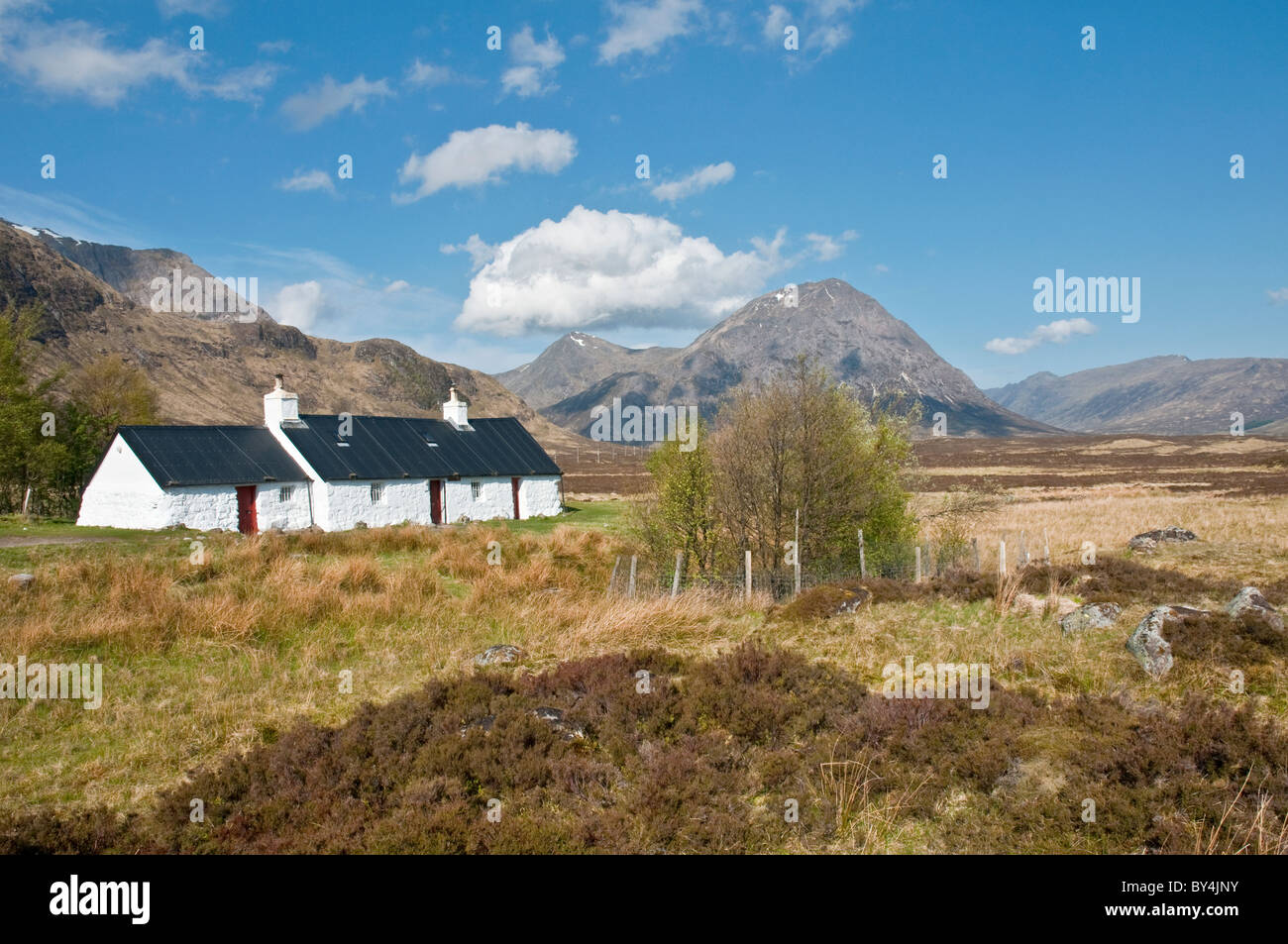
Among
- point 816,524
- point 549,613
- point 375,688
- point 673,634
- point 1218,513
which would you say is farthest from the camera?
point 1218,513

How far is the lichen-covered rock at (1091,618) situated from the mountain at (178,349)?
11855cm

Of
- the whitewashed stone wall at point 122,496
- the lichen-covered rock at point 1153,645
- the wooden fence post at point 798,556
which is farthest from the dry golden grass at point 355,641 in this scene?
the whitewashed stone wall at point 122,496

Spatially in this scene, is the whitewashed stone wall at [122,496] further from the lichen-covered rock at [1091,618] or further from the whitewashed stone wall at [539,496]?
the lichen-covered rock at [1091,618]

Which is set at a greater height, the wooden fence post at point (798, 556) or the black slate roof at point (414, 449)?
the black slate roof at point (414, 449)

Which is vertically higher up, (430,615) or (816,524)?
(816,524)

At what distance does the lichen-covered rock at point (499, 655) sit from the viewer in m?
10.8

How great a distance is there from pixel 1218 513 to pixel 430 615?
117 ft

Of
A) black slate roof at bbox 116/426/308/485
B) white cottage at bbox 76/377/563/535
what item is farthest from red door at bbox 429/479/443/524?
black slate roof at bbox 116/426/308/485

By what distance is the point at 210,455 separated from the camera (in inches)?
1198

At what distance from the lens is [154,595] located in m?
13.3

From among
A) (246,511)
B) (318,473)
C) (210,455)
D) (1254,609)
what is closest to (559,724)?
(1254,609)
